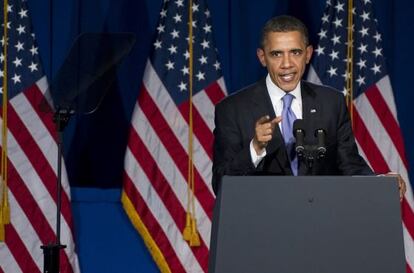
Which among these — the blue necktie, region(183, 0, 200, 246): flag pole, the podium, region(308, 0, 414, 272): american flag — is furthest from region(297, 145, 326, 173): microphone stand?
region(308, 0, 414, 272): american flag

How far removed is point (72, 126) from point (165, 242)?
0.88 m

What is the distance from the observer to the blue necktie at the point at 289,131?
9.00 feet

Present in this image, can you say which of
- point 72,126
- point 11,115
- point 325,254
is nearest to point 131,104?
point 72,126

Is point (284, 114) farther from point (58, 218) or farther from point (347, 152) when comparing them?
point (58, 218)

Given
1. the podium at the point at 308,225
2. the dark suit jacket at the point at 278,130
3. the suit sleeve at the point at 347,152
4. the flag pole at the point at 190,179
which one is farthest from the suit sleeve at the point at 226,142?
the flag pole at the point at 190,179

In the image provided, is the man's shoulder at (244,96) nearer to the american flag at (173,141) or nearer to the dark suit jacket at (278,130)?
the dark suit jacket at (278,130)

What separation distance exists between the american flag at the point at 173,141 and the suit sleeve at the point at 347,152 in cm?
192

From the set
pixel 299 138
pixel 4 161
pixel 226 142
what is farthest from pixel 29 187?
pixel 299 138

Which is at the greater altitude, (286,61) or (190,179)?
(286,61)

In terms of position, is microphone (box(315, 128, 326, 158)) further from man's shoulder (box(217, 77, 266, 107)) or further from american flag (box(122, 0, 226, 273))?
american flag (box(122, 0, 226, 273))

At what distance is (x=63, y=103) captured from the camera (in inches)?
159

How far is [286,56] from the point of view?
2.80 m

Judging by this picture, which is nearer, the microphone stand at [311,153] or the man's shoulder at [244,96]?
the microphone stand at [311,153]

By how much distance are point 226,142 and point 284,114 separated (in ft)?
0.73
